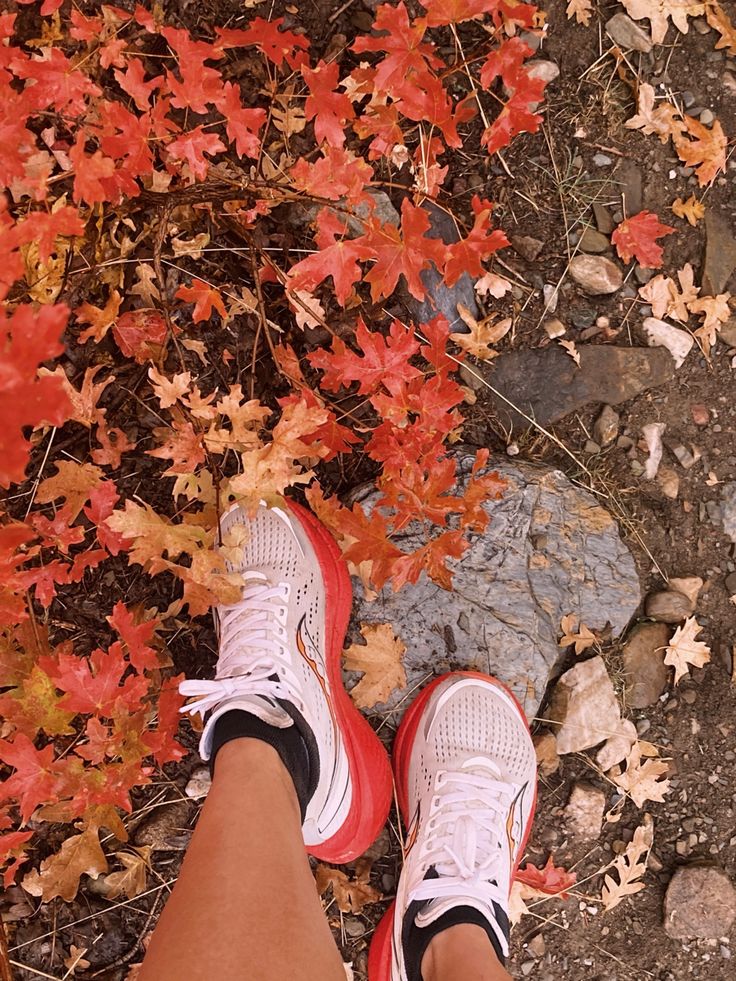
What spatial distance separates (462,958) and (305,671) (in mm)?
827

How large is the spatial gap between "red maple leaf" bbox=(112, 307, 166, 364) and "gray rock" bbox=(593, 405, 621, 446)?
1481 millimetres

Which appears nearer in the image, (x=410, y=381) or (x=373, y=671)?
(x=410, y=381)

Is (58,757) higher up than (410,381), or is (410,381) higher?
(410,381)

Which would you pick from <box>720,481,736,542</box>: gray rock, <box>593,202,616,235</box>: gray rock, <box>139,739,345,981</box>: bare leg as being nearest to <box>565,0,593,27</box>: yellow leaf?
<box>593,202,616,235</box>: gray rock

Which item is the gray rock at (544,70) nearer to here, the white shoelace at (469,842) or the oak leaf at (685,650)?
the oak leaf at (685,650)

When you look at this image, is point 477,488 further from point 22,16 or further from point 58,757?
point 22,16

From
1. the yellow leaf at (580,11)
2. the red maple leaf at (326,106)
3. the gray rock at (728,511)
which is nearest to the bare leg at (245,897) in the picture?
the red maple leaf at (326,106)

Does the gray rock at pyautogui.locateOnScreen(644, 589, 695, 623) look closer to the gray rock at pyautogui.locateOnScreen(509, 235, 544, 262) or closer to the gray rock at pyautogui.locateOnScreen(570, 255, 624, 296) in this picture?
the gray rock at pyautogui.locateOnScreen(570, 255, 624, 296)

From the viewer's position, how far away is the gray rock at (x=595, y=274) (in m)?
2.65

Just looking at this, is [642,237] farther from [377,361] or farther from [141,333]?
[141,333]

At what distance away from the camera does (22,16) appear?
95.0 inches

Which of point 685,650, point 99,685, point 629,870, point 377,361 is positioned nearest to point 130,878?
point 99,685

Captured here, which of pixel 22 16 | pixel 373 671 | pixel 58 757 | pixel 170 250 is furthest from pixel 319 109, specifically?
pixel 58 757

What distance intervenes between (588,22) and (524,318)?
1.04m
